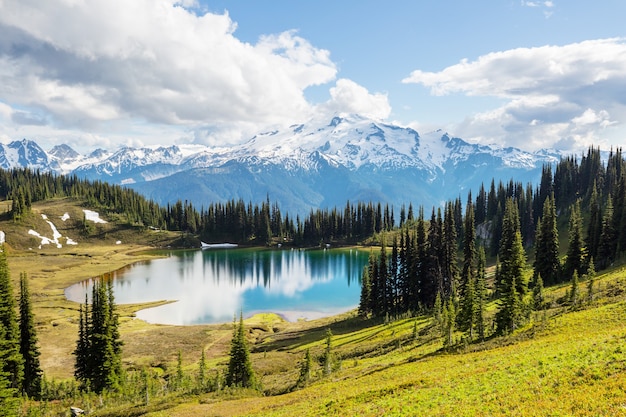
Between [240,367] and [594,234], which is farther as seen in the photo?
[594,234]

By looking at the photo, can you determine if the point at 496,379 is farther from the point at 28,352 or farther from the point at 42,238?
the point at 42,238

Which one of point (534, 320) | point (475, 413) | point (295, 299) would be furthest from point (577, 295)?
point (295, 299)

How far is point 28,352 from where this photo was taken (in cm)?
4956

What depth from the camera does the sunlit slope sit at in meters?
20.3

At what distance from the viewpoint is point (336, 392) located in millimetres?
33688

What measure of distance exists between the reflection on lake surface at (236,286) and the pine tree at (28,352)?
43.9 meters

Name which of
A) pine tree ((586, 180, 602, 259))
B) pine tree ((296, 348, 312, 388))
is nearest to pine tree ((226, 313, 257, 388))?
pine tree ((296, 348, 312, 388))

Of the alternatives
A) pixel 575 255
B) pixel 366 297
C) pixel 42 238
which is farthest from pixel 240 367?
pixel 42 238

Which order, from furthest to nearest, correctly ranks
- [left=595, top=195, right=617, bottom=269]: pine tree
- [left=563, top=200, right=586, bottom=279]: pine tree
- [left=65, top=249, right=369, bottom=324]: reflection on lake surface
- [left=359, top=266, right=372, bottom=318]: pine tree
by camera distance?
1. [left=65, top=249, right=369, bottom=324]: reflection on lake surface
2. [left=359, top=266, right=372, bottom=318]: pine tree
3. [left=595, top=195, right=617, bottom=269]: pine tree
4. [left=563, top=200, right=586, bottom=279]: pine tree

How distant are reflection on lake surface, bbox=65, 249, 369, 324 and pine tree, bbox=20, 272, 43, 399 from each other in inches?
1729

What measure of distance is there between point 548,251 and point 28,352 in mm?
90872

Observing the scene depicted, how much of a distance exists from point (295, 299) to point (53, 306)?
208 ft

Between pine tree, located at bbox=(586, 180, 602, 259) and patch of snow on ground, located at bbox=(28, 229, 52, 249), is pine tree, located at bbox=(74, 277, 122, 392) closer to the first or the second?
pine tree, located at bbox=(586, 180, 602, 259)

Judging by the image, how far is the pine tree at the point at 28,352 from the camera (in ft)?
158
